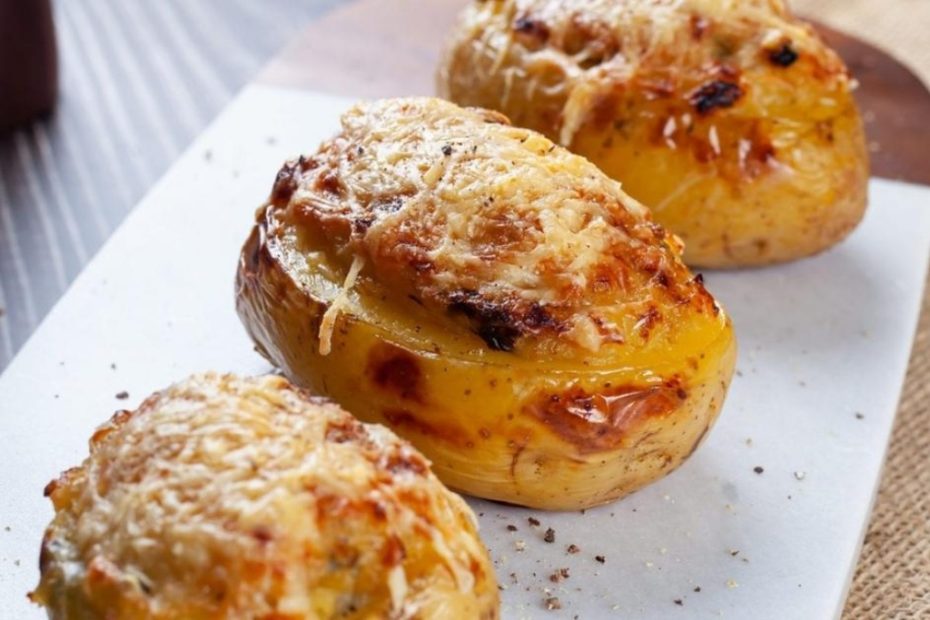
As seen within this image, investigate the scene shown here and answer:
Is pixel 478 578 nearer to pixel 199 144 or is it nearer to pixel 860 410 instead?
pixel 860 410

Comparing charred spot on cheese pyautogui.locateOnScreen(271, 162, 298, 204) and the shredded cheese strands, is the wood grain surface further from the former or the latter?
the shredded cheese strands

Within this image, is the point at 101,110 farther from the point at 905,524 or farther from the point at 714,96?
the point at 905,524

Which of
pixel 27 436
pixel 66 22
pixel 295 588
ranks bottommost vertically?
pixel 66 22

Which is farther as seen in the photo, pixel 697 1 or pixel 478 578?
pixel 697 1

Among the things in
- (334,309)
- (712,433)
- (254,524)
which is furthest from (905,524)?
(254,524)

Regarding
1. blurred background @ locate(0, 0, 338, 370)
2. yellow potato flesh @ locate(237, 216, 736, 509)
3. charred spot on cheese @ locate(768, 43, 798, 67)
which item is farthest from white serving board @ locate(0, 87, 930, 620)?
charred spot on cheese @ locate(768, 43, 798, 67)

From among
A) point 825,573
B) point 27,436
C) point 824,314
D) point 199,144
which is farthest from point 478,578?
point 199,144

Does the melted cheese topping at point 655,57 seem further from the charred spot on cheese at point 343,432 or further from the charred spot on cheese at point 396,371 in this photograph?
the charred spot on cheese at point 343,432
